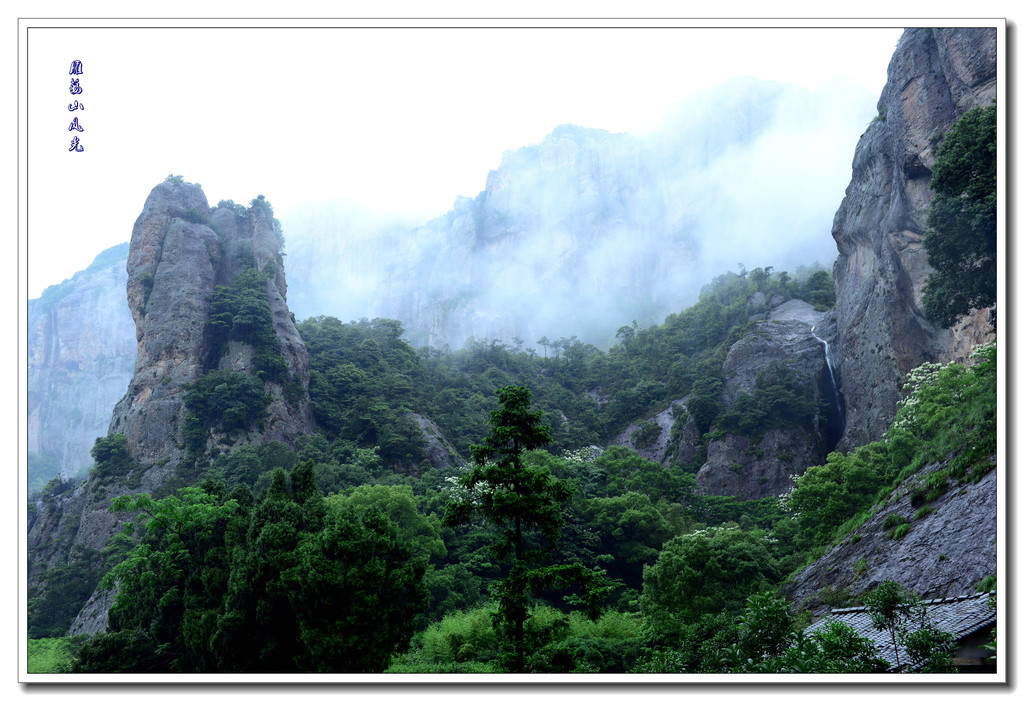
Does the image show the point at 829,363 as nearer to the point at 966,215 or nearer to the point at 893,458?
the point at 893,458

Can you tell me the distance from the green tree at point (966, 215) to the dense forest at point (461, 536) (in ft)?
5.61

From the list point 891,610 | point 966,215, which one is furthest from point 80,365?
point 966,215

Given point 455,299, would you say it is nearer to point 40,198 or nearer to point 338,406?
point 338,406

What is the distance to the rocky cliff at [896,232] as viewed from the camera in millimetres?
16375

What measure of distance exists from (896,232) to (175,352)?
3165cm

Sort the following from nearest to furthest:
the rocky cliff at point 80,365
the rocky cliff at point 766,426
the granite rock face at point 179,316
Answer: the rocky cliff at point 80,365
the granite rock face at point 179,316
the rocky cliff at point 766,426

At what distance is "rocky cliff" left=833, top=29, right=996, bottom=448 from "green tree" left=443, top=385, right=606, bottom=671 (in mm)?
11550

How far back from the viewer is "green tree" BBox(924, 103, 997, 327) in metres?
11.0

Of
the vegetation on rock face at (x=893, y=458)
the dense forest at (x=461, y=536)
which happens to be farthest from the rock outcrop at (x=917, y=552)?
the vegetation on rock face at (x=893, y=458)

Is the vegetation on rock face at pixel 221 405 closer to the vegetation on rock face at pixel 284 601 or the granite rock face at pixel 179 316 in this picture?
the granite rock face at pixel 179 316

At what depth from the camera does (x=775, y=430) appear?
1289 inches

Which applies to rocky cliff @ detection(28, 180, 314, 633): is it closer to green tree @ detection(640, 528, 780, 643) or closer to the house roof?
green tree @ detection(640, 528, 780, 643)

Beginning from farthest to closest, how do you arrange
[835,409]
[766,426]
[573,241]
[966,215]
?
[573,241]
[835,409]
[766,426]
[966,215]
